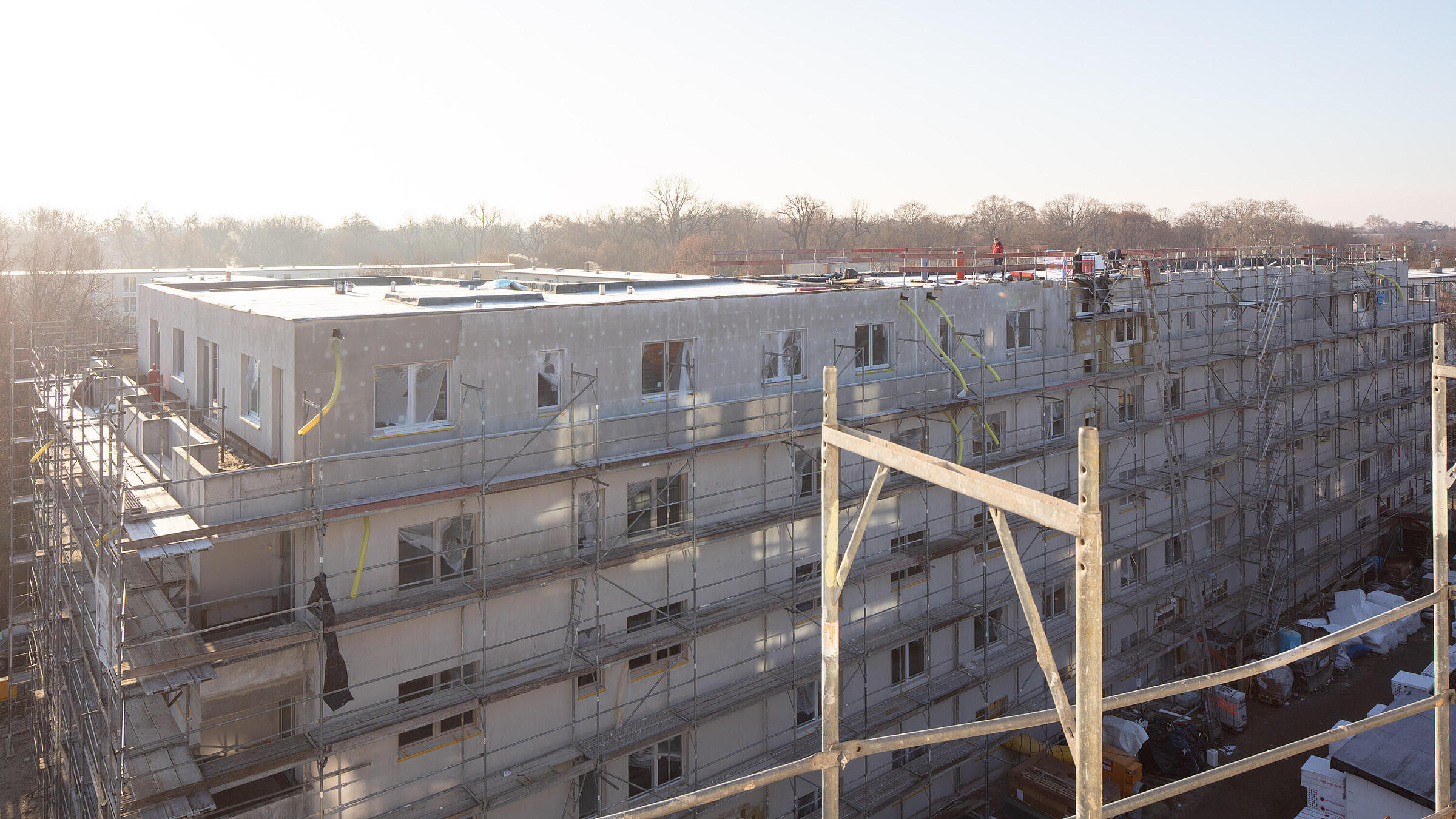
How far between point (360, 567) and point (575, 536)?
3.42 m

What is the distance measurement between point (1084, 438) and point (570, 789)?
1333 centimetres

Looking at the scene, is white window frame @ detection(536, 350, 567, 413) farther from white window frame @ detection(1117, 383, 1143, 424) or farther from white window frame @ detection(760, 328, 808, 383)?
white window frame @ detection(1117, 383, 1143, 424)

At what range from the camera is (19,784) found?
2184 centimetres

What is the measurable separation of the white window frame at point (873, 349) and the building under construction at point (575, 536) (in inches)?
2.5

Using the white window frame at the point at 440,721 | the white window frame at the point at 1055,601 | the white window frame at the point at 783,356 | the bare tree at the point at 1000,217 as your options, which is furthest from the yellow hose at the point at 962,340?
the bare tree at the point at 1000,217

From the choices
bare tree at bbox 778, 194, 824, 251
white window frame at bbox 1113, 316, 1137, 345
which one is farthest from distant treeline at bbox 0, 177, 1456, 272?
white window frame at bbox 1113, 316, 1137, 345

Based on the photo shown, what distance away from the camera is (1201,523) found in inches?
1113

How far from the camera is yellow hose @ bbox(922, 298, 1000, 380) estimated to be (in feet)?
68.6

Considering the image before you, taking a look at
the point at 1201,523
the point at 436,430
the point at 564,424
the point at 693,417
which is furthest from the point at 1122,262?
the point at 436,430

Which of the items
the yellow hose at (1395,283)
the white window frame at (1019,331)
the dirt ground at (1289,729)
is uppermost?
the yellow hose at (1395,283)

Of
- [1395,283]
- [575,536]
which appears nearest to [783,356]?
[575,536]

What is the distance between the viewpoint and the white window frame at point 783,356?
1850 centimetres

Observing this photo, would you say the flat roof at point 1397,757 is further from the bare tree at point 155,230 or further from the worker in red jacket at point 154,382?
the bare tree at point 155,230

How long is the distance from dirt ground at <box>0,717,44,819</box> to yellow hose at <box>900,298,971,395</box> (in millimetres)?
20578
